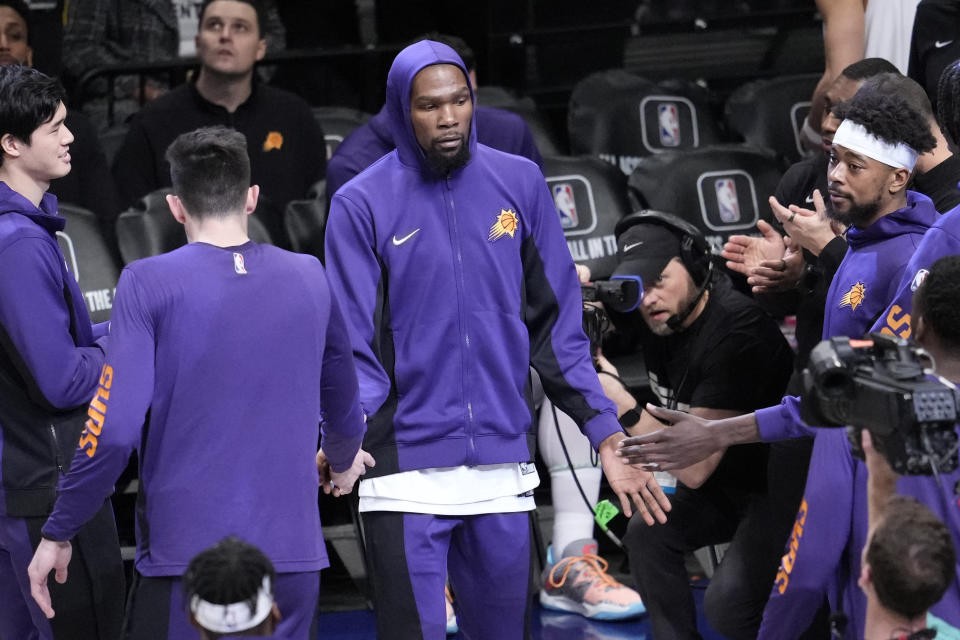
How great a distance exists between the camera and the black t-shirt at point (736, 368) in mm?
4613

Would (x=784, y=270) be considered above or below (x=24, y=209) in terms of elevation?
below

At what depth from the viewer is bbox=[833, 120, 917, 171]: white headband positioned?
3.89 meters

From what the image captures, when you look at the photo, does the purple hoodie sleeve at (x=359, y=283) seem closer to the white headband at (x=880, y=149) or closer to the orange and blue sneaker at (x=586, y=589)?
the white headband at (x=880, y=149)

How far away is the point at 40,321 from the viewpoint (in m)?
3.57

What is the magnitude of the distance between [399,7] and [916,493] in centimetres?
609

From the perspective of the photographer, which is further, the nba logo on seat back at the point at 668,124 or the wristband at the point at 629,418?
the nba logo on seat back at the point at 668,124

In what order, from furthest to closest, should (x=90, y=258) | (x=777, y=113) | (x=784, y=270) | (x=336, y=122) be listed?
(x=777, y=113) < (x=336, y=122) < (x=90, y=258) < (x=784, y=270)

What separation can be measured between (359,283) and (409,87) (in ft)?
1.78

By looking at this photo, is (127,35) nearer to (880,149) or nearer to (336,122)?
(336,122)

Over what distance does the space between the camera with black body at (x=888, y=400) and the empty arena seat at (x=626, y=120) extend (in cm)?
456

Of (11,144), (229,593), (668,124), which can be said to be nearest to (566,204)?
(668,124)

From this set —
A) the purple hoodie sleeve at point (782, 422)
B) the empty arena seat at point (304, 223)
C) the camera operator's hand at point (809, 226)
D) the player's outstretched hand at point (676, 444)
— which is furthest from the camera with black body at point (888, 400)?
the empty arena seat at point (304, 223)

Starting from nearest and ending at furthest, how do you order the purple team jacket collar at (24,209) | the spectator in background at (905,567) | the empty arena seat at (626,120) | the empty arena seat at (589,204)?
the spectator in background at (905,567) < the purple team jacket collar at (24,209) < the empty arena seat at (589,204) < the empty arena seat at (626,120)

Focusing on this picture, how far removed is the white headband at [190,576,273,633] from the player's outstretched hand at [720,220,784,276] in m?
2.48
